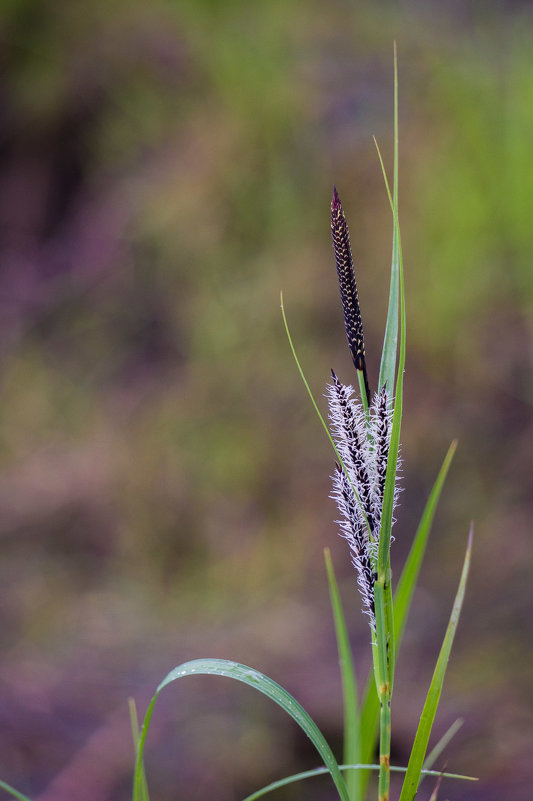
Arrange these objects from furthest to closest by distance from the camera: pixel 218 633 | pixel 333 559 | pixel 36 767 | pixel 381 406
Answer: pixel 333 559 → pixel 218 633 → pixel 36 767 → pixel 381 406

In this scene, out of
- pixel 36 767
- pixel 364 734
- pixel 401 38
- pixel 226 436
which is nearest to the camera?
pixel 364 734

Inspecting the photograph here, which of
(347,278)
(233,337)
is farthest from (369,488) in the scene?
(233,337)

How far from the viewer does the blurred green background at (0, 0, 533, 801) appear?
215 cm

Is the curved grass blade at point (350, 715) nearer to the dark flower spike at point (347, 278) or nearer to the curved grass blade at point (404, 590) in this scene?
the curved grass blade at point (404, 590)

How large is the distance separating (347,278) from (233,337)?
2.33m

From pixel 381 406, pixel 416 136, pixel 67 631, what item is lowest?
pixel 67 631

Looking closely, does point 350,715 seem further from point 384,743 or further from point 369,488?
point 369,488

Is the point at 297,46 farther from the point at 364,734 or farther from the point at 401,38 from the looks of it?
the point at 364,734

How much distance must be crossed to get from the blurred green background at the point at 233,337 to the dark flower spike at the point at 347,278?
1.55 metres

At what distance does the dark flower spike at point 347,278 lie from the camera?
50cm

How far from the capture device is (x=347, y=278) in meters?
0.51

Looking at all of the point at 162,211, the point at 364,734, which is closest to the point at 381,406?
the point at 364,734

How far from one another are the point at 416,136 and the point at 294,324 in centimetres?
97

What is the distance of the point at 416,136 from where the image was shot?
2801 mm
